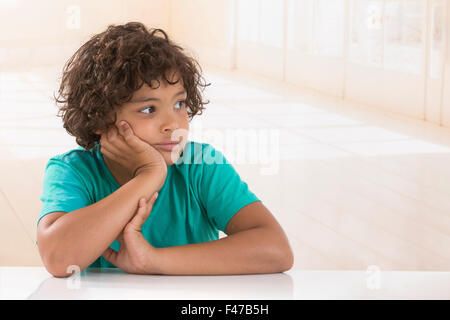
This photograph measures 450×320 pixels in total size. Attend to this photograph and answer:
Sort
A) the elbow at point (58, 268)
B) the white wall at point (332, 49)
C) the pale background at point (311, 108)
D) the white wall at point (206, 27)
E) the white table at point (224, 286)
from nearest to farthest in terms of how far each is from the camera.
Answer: the white table at point (224, 286), the elbow at point (58, 268), the pale background at point (311, 108), the white wall at point (332, 49), the white wall at point (206, 27)

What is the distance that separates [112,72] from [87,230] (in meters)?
0.25

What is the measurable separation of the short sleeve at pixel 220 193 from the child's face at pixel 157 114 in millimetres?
81

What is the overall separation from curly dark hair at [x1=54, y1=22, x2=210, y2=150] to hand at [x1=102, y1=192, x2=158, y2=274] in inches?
7.0

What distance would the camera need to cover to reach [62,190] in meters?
0.95

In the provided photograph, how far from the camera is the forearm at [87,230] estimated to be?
844 mm

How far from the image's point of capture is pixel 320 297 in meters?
0.70

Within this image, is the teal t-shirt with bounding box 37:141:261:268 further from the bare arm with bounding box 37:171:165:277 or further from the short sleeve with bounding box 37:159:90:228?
the bare arm with bounding box 37:171:165:277

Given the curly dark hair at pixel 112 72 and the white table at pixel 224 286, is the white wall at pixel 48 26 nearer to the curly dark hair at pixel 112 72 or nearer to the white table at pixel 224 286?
the curly dark hair at pixel 112 72

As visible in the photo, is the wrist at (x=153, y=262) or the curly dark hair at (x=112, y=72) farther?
the curly dark hair at (x=112, y=72)

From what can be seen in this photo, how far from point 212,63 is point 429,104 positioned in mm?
3080

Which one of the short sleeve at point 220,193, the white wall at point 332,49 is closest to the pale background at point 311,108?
the white wall at point 332,49

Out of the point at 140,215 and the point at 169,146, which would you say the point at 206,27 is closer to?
the point at 169,146

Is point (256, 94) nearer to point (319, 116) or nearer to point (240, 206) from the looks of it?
point (319, 116)

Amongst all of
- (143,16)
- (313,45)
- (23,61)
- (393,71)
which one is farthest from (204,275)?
(143,16)
